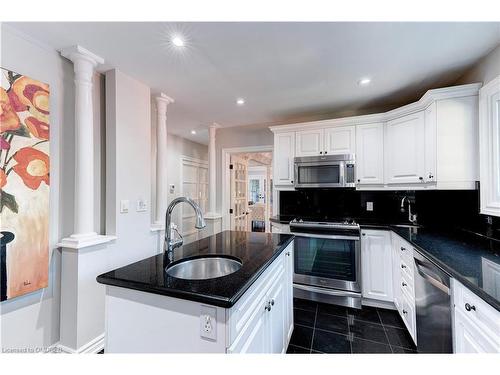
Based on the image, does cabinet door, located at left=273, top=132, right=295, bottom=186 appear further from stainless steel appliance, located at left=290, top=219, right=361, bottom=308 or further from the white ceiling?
stainless steel appliance, located at left=290, top=219, right=361, bottom=308

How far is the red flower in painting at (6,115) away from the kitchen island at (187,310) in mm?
1242

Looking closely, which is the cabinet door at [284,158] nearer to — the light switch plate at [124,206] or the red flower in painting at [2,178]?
the light switch plate at [124,206]

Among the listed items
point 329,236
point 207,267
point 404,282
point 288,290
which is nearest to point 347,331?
point 404,282

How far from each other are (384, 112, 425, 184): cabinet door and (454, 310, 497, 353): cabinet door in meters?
1.50

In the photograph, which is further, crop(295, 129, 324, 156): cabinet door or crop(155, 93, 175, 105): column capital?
crop(295, 129, 324, 156): cabinet door

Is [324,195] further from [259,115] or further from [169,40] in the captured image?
[169,40]

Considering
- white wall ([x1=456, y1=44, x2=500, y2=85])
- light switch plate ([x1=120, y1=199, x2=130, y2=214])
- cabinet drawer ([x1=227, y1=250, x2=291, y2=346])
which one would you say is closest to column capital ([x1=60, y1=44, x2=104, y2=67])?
light switch plate ([x1=120, y1=199, x2=130, y2=214])

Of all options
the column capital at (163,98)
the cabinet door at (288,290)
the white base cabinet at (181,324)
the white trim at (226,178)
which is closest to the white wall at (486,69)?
the cabinet door at (288,290)

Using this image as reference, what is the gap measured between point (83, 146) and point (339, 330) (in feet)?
9.07

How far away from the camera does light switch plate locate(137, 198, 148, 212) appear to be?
228cm

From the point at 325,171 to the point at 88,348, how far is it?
296 cm

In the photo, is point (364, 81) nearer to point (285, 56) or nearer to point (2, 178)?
point (285, 56)

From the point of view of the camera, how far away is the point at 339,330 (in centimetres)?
208
